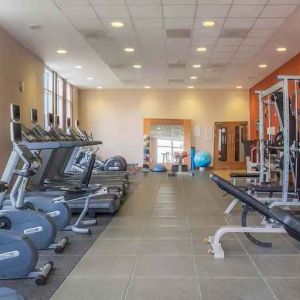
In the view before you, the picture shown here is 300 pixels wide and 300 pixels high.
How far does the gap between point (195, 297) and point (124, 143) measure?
13.2m

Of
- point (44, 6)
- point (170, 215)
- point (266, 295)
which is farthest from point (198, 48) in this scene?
point (266, 295)

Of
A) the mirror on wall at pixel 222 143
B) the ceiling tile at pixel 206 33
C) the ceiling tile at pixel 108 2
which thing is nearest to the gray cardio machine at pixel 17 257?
the ceiling tile at pixel 108 2

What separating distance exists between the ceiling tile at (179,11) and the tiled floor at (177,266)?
311cm

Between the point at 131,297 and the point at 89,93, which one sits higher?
the point at 89,93

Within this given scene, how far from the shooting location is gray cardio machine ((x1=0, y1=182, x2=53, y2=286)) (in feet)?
10.0

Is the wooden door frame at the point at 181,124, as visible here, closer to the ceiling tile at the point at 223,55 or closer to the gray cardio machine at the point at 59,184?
the ceiling tile at the point at 223,55

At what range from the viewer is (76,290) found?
300cm

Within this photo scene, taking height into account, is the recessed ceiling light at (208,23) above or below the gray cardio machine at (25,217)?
above

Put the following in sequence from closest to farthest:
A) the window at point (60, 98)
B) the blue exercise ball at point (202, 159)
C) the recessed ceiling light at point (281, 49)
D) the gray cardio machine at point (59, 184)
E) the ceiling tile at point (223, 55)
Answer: the gray cardio machine at point (59, 184) → the recessed ceiling light at point (281, 49) → the ceiling tile at point (223, 55) → the window at point (60, 98) → the blue exercise ball at point (202, 159)

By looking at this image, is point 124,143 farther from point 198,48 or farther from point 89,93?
point 198,48

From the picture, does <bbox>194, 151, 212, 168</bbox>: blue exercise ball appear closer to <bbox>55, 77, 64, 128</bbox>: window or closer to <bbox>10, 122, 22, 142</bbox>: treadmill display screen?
<bbox>55, 77, 64, 128</bbox>: window

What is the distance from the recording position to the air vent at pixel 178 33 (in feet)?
24.7

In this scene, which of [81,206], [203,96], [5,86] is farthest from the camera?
[203,96]

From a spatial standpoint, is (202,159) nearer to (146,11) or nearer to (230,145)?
(230,145)
